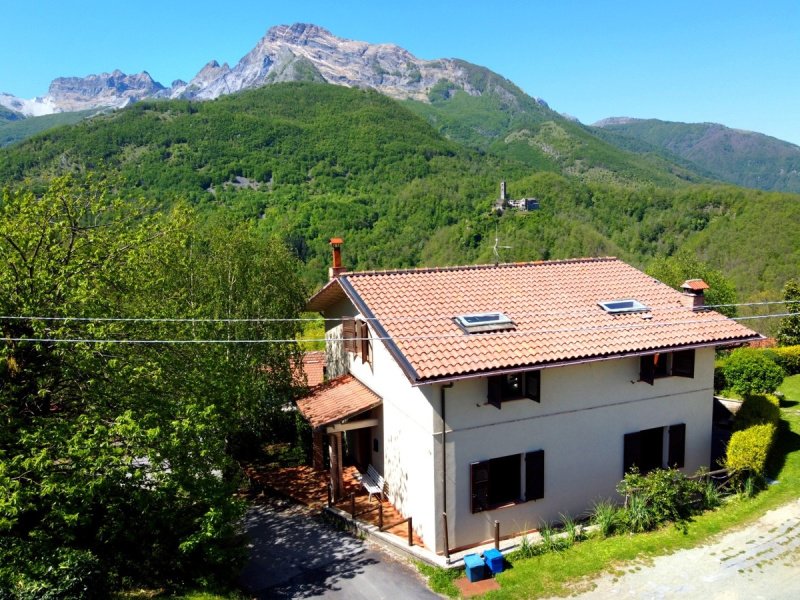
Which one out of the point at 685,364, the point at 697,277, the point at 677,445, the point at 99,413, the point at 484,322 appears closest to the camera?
the point at 99,413

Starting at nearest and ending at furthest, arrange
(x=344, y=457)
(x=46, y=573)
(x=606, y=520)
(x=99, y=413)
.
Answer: (x=46, y=573)
(x=99, y=413)
(x=606, y=520)
(x=344, y=457)

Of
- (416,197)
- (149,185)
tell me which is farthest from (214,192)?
(416,197)

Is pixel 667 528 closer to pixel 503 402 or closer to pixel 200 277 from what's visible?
pixel 503 402

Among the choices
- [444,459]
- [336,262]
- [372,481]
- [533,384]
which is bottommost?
[372,481]

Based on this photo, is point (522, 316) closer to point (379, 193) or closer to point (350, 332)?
point (350, 332)

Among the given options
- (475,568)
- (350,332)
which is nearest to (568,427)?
(475,568)

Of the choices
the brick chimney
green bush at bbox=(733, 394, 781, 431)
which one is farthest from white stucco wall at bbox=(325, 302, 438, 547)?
green bush at bbox=(733, 394, 781, 431)

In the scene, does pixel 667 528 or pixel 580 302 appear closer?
pixel 667 528
